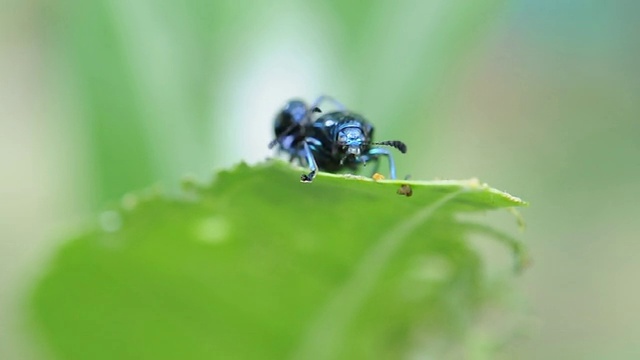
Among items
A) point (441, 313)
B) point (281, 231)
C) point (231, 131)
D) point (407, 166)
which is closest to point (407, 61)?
point (407, 166)

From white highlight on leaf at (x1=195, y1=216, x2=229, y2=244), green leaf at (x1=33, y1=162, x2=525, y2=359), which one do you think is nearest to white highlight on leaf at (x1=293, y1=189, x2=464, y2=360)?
green leaf at (x1=33, y1=162, x2=525, y2=359)

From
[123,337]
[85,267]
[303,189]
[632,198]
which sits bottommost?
[632,198]

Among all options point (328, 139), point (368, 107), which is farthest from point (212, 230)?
point (368, 107)

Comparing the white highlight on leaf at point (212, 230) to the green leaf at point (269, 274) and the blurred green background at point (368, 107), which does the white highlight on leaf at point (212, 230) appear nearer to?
the green leaf at point (269, 274)

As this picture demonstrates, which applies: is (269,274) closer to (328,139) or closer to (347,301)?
(347,301)

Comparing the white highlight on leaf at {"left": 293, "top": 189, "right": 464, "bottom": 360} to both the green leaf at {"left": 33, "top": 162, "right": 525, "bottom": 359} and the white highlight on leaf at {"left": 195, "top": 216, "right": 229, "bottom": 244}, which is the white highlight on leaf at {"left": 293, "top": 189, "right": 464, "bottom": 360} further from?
the white highlight on leaf at {"left": 195, "top": 216, "right": 229, "bottom": 244}

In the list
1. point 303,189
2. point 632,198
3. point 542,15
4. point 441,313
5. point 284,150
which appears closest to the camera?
point 303,189

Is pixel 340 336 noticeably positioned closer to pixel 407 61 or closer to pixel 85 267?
pixel 85 267
